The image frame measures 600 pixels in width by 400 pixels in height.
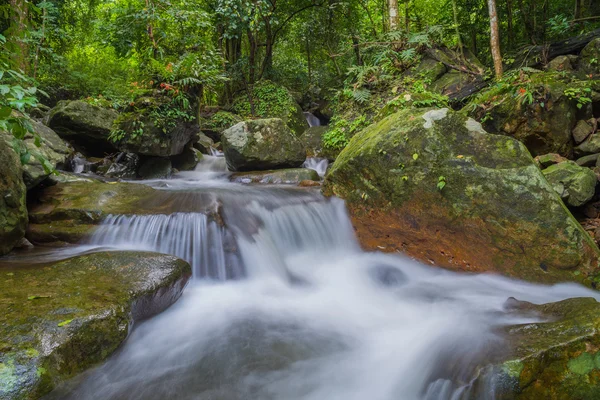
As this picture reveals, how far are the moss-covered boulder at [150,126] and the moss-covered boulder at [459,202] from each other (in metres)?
4.47

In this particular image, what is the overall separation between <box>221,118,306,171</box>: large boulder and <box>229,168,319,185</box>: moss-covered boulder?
322 mm

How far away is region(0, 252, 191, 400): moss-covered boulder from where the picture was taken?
1974 millimetres

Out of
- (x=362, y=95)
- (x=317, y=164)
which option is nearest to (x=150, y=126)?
(x=317, y=164)

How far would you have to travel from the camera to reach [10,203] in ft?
12.0

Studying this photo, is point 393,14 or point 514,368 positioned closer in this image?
point 514,368

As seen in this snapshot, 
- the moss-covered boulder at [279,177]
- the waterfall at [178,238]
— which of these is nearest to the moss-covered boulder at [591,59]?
the moss-covered boulder at [279,177]

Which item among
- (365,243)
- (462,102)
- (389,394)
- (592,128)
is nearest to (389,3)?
(462,102)

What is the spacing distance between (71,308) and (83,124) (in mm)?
7187

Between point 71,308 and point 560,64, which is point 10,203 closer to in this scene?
point 71,308

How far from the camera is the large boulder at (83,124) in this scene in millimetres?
7965

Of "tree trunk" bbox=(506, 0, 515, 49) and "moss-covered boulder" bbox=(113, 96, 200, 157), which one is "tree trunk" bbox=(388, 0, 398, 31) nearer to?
"tree trunk" bbox=(506, 0, 515, 49)

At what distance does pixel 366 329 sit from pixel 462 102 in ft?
20.9

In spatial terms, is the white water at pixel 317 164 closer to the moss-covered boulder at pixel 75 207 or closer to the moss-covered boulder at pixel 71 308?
the moss-covered boulder at pixel 75 207

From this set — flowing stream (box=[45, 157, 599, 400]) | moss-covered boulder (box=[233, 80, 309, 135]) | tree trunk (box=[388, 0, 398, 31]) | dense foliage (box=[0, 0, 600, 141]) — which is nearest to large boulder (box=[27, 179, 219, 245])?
flowing stream (box=[45, 157, 599, 400])
